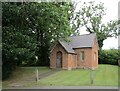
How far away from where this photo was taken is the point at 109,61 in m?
44.0

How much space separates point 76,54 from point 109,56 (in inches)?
367

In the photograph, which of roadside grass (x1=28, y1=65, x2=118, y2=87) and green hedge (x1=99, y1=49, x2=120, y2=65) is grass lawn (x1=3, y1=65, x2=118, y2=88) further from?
green hedge (x1=99, y1=49, x2=120, y2=65)

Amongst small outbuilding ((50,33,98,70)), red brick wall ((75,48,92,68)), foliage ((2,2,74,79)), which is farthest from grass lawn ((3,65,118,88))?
red brick wall ((75,48,92,68))

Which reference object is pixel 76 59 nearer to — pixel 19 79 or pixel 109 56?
pixel 109 56

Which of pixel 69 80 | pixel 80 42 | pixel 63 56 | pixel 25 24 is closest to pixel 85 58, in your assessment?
pixel 80 42

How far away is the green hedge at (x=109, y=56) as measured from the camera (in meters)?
43.6

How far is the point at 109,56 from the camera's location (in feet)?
144

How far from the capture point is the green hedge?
143ft

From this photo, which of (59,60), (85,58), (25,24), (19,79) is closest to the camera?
(25,24)

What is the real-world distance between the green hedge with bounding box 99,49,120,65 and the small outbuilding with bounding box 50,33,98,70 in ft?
22.7

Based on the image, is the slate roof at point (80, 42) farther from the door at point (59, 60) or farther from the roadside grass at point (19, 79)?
the roadside grass at point (19, 79)

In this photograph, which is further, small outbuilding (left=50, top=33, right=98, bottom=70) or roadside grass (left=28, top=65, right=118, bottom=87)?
small outbuilding (left=50, top=33, right=98, bottom=70)

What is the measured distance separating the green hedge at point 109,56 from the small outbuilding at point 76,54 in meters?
6.93

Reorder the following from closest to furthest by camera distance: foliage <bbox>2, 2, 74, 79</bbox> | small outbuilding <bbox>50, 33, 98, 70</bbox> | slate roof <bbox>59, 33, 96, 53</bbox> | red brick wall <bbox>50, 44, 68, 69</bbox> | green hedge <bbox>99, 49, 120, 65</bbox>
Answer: foliage <bbox>2, 2, 74, 79</bbox>, red brick wall <bbox>50, 44, 68, 69</bbox>, small outbuilding <bbox>50, 33, 98, 70</bbox>, slate roof <bbox>59, 33, 96, 53</bbox>, green hedge <bbox>99, 49, 120, 65</bbox>
